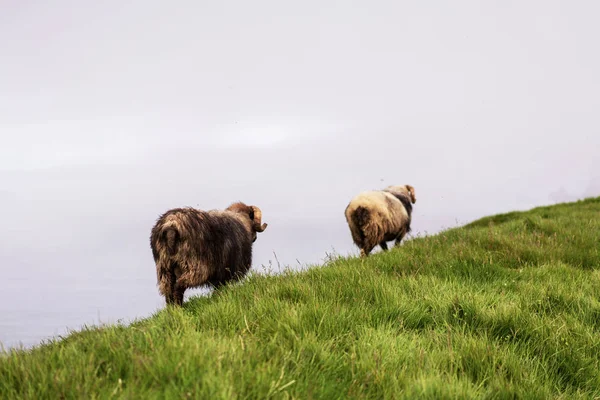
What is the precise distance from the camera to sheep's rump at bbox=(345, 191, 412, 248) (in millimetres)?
11516

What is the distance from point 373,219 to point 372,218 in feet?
0.13

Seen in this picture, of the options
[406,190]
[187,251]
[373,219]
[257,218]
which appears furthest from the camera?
[406,190]

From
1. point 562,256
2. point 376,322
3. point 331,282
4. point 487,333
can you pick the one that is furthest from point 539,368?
point 562,256

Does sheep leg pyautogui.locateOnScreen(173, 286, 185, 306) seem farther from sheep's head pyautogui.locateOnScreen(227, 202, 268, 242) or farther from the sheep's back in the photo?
the sheep's back

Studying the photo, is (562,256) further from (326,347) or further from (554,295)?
(326,347)

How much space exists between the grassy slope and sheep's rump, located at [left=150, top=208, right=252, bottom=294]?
186 cm

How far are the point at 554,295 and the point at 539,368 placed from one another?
5.48 feet

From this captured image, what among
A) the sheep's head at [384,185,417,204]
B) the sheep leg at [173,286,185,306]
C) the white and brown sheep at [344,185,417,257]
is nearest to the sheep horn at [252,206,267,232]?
the sheep leg at [173,286,185,306]

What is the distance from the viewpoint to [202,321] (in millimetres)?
3342

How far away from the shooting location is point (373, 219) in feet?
37.7

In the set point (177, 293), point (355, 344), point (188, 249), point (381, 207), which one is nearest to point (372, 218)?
point (381, 207)

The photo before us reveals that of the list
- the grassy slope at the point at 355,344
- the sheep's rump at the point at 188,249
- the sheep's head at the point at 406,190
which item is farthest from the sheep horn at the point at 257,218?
the sheep's head at the point at 406,190

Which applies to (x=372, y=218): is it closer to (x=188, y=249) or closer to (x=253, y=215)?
(x=253, y=215)

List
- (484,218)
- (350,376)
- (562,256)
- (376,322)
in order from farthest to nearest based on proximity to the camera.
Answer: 1. (484,218)
2. (562,256)
3. (376,322)
4. (350,376)
